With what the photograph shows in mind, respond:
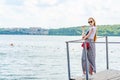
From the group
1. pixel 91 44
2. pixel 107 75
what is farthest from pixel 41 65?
pixel 107 75

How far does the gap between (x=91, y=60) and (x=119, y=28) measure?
45792mm

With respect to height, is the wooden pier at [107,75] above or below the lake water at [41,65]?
above

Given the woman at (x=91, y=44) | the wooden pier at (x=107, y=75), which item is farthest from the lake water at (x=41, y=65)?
the wooden pier at (x=107, y=75)

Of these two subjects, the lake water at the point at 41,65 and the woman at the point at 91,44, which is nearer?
the woman at the point at 91,44

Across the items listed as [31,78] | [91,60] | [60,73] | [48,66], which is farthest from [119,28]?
[91,60]

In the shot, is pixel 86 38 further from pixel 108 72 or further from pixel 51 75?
pixel 51 75

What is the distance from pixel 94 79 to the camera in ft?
35.0

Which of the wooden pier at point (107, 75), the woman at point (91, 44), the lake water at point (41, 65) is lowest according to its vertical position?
the lake water at point (41, 65)

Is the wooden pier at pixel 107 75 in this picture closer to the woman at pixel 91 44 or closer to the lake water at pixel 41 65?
the woman at pixel 91 44

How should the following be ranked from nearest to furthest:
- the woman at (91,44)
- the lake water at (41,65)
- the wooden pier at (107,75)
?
1. the wooden pier at (107,75)
2. the woman at (91,44)
3. the lake water at (41,65)

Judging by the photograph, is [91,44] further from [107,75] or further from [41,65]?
[41,65]

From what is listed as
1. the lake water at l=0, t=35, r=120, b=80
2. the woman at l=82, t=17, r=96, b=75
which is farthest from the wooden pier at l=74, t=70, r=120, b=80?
the lake water at l=0, t=35, r=120, b=80

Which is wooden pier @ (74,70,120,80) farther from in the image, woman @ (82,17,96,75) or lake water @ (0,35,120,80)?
lake water @ (0,35,120,80)

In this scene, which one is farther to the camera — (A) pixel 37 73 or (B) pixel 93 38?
(A) pixel 37 73
